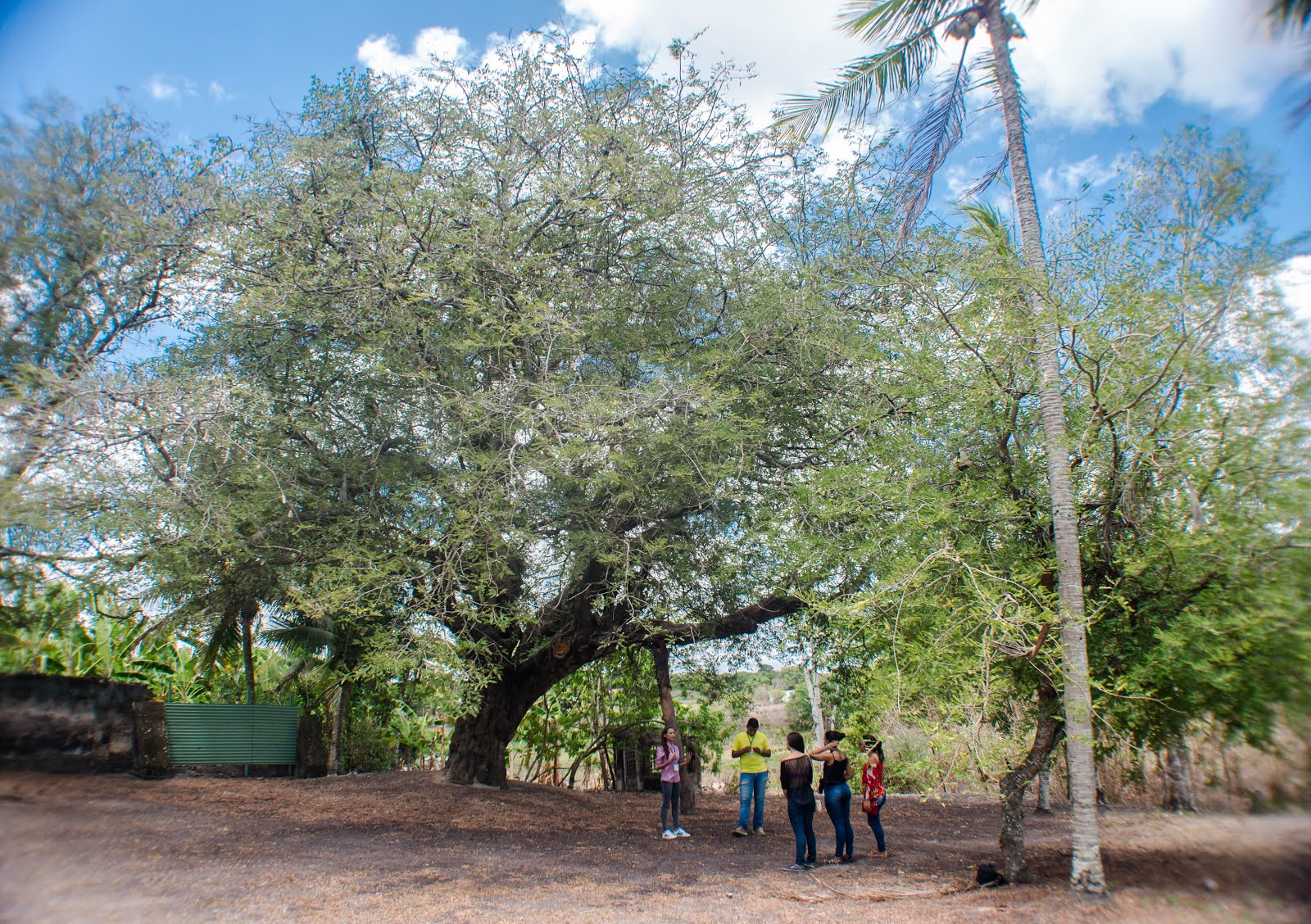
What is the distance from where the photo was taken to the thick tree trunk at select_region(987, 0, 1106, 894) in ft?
20.4

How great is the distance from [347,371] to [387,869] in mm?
5834

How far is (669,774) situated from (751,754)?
3.54 feet

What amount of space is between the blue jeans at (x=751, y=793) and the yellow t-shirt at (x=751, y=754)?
0.23 metres

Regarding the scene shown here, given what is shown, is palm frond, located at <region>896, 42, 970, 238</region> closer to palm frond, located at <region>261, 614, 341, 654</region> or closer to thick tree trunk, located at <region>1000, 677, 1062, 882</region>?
thick tree trunk, located at <region>1000, 677, 1062, 882</region>

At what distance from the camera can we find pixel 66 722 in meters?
9.52

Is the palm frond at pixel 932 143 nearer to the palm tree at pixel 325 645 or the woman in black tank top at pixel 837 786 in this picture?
the woman in black tank top at pixel 837 786

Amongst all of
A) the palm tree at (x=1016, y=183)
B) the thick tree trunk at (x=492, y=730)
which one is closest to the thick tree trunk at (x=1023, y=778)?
the palm tree at (x=1016, y=183)

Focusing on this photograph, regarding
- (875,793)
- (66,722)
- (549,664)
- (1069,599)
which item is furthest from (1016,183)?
(66,722)

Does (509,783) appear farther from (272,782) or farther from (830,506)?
(830,506)

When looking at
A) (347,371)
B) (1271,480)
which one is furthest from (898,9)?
(347,371)

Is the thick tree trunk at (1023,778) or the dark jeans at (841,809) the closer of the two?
the thick tree trunk at (1023,778)

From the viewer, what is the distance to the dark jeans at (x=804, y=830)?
8.26 m

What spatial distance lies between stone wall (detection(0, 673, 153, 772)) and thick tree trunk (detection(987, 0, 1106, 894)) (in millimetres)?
9420

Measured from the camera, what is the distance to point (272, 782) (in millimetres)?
13508
